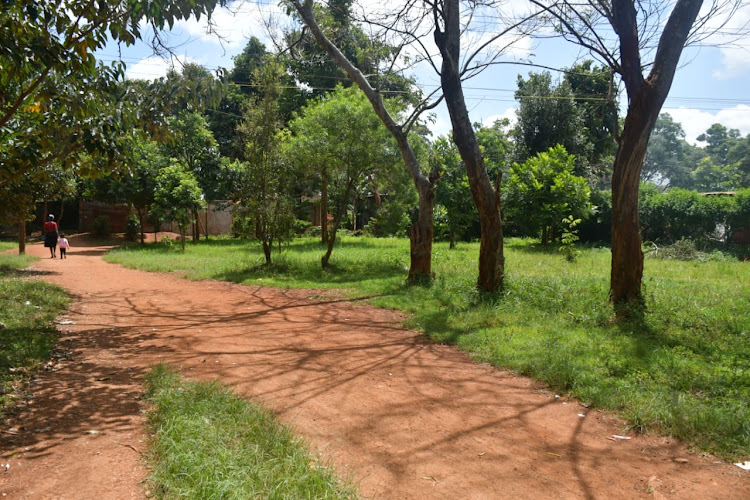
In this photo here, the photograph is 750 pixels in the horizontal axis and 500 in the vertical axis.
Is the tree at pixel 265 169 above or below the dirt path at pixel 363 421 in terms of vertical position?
above

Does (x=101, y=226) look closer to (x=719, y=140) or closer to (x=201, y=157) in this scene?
(x=201, y=157)

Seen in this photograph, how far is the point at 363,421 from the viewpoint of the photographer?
451cm

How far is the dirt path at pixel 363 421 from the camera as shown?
3.44m

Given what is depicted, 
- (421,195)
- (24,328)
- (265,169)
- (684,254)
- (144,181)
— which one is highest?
(144,181)

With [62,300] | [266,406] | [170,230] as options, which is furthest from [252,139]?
[170,230]

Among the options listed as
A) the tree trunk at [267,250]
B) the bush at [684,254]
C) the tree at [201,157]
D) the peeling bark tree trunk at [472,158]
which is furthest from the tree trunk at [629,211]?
the tree at [201,157]

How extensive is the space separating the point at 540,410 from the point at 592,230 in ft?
66.8

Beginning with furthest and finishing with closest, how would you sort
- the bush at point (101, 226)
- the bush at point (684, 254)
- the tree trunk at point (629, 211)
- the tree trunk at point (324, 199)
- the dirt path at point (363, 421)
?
the bush at point (101, 226), the bush at point (684, 254), the tree trunk at point (324, 199), the tree trunk at point (629, 211), the dirt path at point (363, 421)

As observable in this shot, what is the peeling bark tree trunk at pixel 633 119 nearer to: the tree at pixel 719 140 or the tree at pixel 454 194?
the tree at pixel 454 194

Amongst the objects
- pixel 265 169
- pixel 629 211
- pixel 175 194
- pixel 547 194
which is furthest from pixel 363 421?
pixel 175 194

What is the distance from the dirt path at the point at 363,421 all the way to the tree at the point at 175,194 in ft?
43.6

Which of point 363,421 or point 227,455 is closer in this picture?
point 227,455

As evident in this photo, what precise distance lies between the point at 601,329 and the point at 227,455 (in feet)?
19.0

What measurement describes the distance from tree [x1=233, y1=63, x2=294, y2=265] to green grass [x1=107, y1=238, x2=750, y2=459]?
4.47ft
